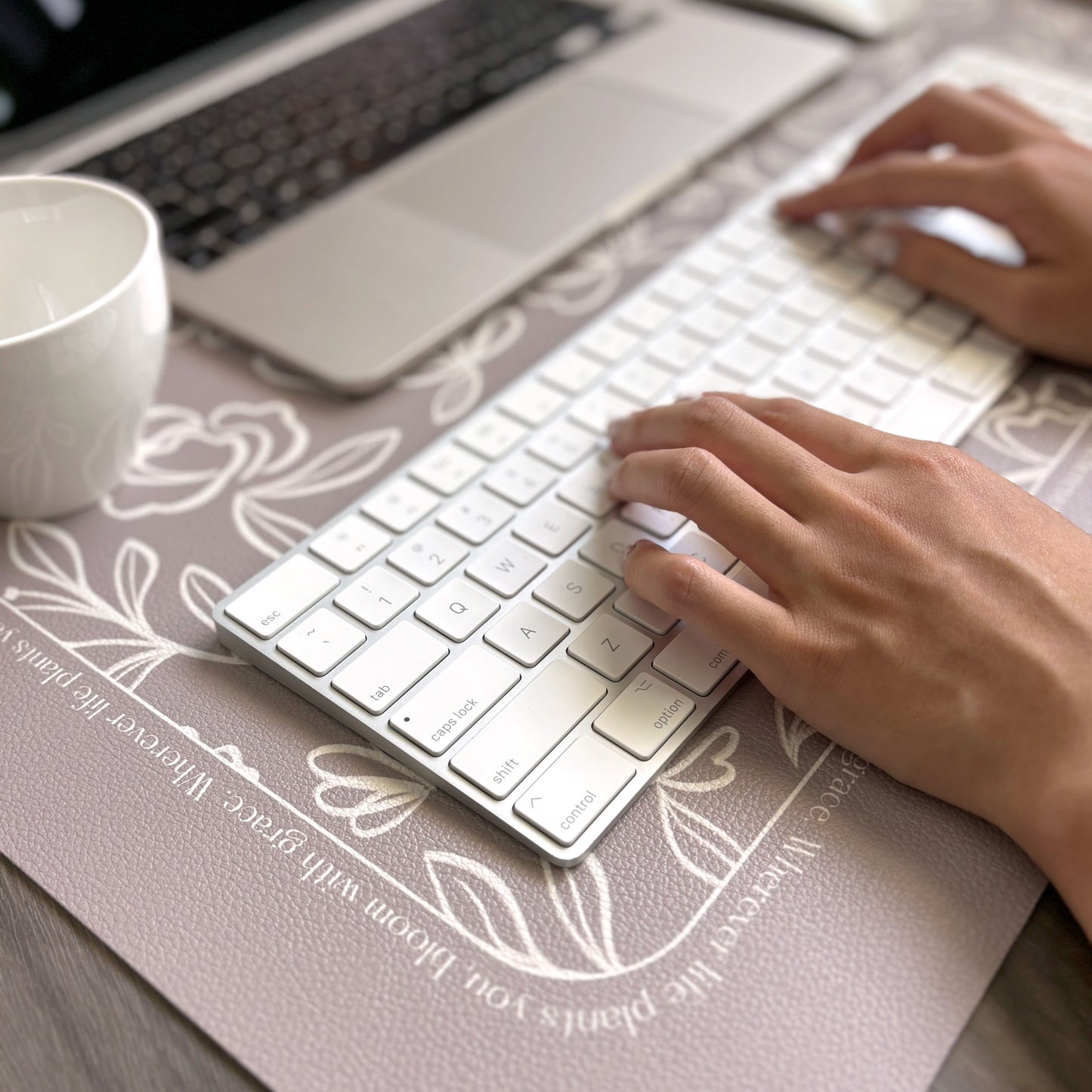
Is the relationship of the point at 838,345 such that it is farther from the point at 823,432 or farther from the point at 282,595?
the point at 282,595

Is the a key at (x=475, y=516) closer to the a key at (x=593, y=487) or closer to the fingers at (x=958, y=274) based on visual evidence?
the a key at (x=593, y=487)

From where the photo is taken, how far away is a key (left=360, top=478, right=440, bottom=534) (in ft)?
1.70

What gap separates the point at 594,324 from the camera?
637 millimetres

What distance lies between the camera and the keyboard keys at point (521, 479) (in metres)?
0.53

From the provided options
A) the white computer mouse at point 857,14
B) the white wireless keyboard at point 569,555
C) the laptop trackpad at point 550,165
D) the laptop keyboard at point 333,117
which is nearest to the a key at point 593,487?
the white wireless keyboard at point 569,555

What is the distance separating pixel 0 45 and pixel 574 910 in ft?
2.05

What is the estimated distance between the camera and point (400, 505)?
0.53m

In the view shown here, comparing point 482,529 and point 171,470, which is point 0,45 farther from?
point 482,529

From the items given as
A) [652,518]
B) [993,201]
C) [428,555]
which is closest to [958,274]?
[993,201]

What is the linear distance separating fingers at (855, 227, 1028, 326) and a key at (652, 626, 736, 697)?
1.06 ft

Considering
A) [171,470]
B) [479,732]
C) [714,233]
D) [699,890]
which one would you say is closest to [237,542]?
[171,470]

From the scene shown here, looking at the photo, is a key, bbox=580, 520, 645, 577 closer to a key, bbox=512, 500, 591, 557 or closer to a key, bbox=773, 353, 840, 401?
a key, bbox=512, 500, 591, 557

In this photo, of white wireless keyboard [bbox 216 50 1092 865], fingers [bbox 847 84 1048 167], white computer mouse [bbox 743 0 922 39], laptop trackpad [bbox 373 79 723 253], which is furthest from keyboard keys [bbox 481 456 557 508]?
white computer mouse [bbox 743 0 922 39]

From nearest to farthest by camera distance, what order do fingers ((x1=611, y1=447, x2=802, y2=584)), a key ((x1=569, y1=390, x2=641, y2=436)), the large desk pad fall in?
the large desk pad → fingers ((x1=611, y1=447, x2=802, y2=584)) → a key ((x1=569, y1=390, x2=641, y2=436))
